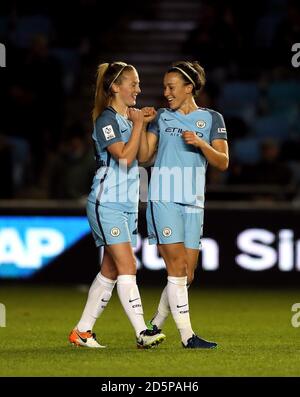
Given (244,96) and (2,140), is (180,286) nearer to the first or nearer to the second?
(2,140)

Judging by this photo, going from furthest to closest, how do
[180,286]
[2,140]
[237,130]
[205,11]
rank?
[205,11], [237,130], [2,140], [180,286]

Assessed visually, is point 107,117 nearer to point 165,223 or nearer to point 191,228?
point 165,223

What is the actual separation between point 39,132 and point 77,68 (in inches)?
80.1

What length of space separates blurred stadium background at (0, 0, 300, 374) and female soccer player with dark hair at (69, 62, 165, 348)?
105 inches

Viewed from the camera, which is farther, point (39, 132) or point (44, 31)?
point (44, 31)

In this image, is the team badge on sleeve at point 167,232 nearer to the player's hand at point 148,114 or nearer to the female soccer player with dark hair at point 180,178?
the female soccer player with dark hair at point 180,178

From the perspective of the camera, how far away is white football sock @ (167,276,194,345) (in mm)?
9000

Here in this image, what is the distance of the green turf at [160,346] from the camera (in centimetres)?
809

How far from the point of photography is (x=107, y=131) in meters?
8.95

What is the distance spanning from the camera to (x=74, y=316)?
11.9 m

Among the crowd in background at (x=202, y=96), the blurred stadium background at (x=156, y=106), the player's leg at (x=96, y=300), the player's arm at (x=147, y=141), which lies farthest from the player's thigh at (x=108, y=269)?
the crowd in background at (x=202, y=96)

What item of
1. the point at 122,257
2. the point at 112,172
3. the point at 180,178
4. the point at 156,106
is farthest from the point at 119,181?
the point at 156,106

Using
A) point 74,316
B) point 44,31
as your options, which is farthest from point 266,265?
point 44,31

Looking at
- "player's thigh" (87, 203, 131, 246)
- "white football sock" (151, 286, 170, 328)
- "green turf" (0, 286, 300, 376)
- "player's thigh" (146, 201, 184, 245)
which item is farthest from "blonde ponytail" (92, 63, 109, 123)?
"green turf" (0, 286, 300, 376)
